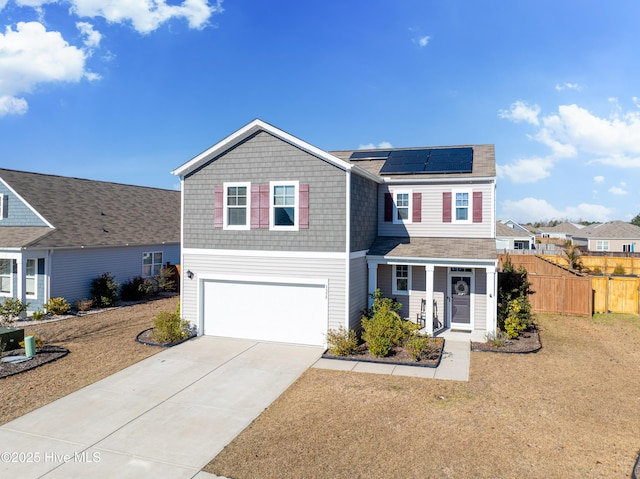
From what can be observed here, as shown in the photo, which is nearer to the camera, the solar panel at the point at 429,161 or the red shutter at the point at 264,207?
the red shutter at the point at 264,207

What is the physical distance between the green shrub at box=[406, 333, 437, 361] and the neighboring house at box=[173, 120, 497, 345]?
6.67 ft

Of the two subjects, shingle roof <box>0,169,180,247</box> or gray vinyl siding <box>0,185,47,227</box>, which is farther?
gray vinyl siding <box>0,185,47,227</box>

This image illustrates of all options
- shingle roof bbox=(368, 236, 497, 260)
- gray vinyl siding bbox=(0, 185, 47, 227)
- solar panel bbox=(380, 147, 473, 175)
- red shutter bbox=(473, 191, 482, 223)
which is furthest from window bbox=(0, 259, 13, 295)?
red shutter bbox=(473, 191, 482, 223)

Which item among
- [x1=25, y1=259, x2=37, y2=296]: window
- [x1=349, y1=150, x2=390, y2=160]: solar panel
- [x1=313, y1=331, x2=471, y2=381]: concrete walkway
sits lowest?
[x1=313, y1=331, x2=471, y2=381]: concrete walkway

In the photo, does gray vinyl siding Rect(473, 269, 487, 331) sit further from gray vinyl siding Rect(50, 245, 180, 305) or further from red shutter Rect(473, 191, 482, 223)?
gray vinyl siding Rect(50, 245, 180, 305)

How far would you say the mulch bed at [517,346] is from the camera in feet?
42.4

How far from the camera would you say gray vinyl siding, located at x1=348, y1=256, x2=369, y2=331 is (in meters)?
13.5

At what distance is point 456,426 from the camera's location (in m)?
8.11

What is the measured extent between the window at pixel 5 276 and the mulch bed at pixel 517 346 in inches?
780

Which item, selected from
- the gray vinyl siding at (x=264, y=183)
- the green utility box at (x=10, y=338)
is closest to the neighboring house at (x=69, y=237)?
the green utility box at (x=10, y=338)

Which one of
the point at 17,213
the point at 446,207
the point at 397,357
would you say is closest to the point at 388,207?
the point at 446,207

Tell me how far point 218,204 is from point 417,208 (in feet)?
24.8

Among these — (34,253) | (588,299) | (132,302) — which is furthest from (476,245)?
(34,253)

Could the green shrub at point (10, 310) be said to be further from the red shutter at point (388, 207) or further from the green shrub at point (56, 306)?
the red shutter at point (388, 207)
